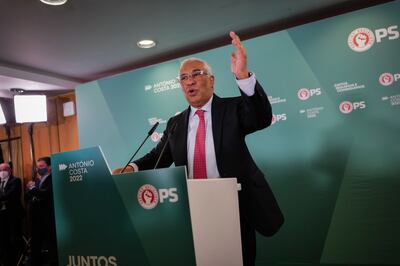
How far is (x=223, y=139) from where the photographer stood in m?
1.97

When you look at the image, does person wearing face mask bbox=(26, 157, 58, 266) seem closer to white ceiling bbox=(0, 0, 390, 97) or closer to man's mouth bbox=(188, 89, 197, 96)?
white ceiling bbox=(0, 0, 390, 97)

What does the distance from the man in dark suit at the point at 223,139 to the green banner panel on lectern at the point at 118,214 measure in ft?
1.64

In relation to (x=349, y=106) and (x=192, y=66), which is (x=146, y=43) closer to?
(x=192, y=66)

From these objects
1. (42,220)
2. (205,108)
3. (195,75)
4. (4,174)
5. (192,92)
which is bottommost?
(42,220)

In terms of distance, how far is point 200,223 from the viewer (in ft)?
3.91

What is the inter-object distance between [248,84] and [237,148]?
436 mm

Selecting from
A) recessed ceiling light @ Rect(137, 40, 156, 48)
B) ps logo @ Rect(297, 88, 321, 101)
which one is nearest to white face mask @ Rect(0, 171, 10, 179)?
recessed ceiling light @ Rect(137, 40, 156, 48)

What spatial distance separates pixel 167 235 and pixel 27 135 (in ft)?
15.8

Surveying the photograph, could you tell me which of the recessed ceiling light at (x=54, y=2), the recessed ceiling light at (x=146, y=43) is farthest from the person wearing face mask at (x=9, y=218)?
the recessed ceiling light at (x=54, y=2)

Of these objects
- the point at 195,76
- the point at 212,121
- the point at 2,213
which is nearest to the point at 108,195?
the point at 212,121

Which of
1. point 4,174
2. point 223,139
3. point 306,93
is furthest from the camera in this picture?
point 4,174

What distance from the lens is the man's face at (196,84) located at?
2.12m

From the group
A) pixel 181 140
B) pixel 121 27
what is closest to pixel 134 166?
pixel 181 140

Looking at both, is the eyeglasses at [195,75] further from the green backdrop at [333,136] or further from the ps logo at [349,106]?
the ps logo at [349,106]
